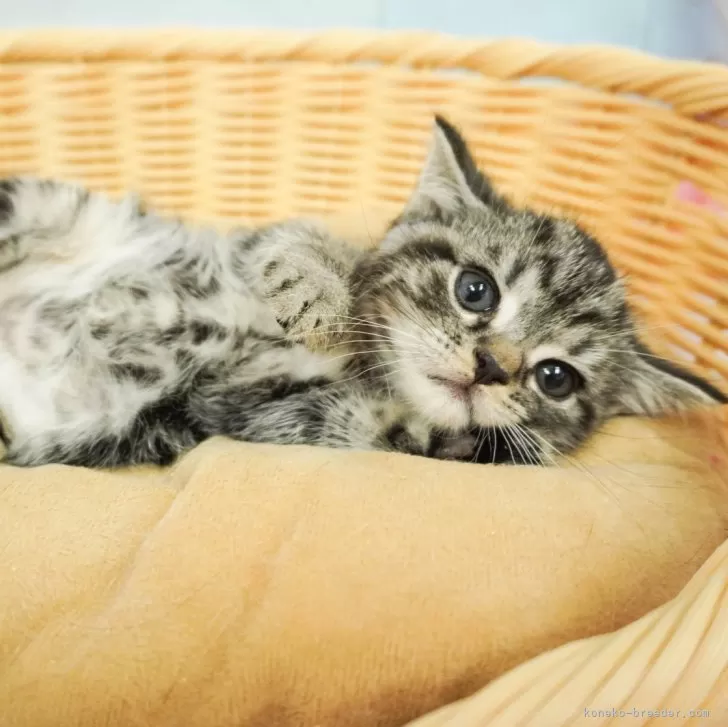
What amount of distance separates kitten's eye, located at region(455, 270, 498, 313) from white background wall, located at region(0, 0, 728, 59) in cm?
141

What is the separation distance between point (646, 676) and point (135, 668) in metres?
0.52

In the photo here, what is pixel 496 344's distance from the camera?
1047 millimetres

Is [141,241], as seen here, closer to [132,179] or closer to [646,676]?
[132,179]

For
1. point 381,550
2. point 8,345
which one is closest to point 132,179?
point 8,345

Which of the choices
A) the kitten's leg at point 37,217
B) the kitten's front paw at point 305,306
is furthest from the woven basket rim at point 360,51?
the kitten's front paw at point 305,306

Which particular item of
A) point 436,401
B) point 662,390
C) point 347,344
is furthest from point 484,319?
point 662,390

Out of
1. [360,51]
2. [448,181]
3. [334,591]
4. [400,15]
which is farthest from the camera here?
[400,15]

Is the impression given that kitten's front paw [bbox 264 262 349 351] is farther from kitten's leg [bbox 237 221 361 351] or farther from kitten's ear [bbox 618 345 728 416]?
kitten's ear [bbox 618 345 728 416]

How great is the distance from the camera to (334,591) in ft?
2.59

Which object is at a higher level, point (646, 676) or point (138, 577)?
point (646, 676)

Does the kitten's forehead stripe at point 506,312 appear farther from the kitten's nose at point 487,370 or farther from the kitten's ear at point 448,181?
the kitten's ear at point 448,181

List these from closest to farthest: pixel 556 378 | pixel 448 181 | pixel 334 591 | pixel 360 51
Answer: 1. pixel 334 591
2. pixel 556 378
3. pixel 448 181
4. pixel 360 51

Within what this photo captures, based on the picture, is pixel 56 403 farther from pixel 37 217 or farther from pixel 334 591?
pixel 334 591

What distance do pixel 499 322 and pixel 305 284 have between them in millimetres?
332
